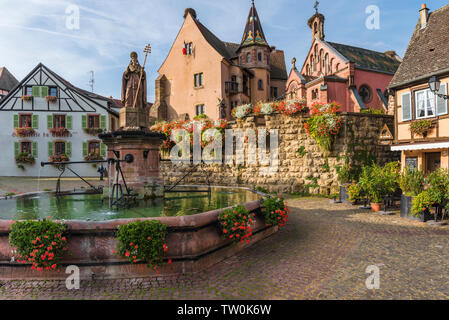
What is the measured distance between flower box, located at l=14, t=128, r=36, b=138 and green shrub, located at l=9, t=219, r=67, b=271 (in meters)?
30.3

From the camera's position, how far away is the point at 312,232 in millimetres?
7027

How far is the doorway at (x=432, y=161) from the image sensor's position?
43.7 feet

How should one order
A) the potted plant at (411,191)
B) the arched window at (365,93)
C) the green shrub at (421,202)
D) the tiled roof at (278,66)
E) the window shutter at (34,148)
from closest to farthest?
the green shrub at (421,202) < the potted plant at (411,191) < the arched window at (365,93) < the window shutter at (34,148) < the tiled roof at (278,66)

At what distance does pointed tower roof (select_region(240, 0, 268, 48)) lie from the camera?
3189 cm

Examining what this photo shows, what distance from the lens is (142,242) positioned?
391cm

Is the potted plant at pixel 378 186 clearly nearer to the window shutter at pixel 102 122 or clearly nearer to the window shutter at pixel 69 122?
the window shutter at pixel 102 122

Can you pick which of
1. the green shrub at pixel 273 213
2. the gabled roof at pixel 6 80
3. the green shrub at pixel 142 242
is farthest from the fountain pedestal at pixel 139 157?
the gabled roof at pixel 6 80

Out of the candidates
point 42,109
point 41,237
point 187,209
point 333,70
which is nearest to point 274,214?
point 187,209

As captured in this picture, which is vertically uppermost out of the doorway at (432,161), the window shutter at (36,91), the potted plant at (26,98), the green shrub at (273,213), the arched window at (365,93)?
the window shutter at (36,91)

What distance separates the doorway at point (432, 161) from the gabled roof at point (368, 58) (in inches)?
574

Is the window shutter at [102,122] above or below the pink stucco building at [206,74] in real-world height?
below

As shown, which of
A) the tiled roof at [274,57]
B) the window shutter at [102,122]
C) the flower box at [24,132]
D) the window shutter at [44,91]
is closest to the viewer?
the flower box at [24,132]

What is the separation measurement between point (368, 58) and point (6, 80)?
43852 mm

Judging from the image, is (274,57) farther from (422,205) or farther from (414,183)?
(422,205)
